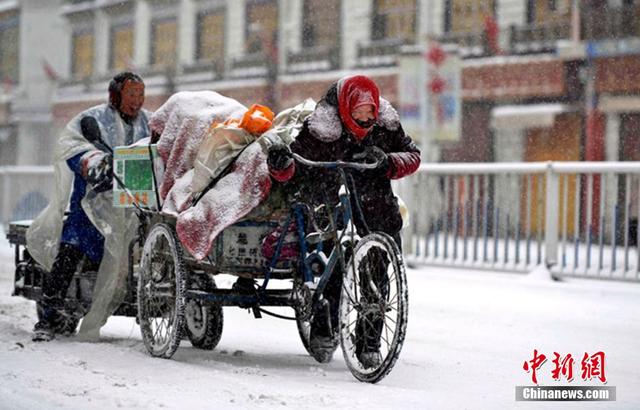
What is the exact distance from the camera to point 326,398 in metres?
4.97

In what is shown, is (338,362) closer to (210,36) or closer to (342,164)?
(342,164)

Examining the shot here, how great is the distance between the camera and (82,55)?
41.7 meters

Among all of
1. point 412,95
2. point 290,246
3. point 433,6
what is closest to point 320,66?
point 433,6

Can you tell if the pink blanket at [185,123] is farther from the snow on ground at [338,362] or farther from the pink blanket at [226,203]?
the snow on ground at [338,362]

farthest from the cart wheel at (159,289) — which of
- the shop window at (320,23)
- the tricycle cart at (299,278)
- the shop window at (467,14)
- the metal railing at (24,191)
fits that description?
the shop window at (320,23)

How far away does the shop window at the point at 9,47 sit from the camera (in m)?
45.8

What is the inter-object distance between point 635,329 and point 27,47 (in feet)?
132

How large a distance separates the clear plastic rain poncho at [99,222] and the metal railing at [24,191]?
→ 32.1 ft

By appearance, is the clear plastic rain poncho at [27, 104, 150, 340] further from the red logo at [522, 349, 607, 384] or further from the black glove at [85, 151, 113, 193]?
the red logo at [522, 349, 607, 384]

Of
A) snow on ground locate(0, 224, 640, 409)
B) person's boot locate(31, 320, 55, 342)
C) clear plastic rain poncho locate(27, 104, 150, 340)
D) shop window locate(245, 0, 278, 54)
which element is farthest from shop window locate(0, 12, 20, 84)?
person's boot locate(31, 320, 55, 342)

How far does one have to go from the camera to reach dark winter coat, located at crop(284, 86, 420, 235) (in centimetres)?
560

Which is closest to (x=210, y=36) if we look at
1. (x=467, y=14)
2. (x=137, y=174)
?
(x=467, y=14)

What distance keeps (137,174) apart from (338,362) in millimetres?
1650

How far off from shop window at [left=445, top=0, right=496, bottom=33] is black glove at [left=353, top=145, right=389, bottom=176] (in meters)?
19.4
